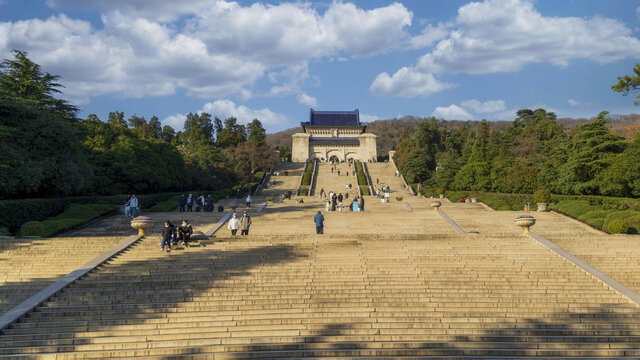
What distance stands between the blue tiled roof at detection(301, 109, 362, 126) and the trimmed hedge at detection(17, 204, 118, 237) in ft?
189

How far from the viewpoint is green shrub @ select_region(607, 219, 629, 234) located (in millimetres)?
16609

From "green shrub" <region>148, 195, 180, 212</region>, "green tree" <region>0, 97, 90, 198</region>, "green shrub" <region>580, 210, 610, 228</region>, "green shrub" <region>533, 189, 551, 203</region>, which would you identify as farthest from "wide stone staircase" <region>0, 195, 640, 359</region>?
"green shrub" <region>533, 189, 551, 203</region>

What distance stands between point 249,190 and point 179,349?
35.2 m

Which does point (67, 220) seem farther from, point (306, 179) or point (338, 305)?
point (306, 179)

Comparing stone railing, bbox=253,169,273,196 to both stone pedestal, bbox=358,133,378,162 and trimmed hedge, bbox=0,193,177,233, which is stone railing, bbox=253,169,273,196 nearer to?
stone pedestal, bbox=358,133,378,162

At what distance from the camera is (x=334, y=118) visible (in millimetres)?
82062

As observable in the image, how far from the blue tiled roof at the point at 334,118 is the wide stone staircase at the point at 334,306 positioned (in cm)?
6713

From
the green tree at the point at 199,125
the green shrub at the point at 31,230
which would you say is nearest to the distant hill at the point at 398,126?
the green tree at the point at 199,125

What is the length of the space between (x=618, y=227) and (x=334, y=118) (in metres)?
67.0

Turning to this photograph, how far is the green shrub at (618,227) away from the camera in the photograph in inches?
654

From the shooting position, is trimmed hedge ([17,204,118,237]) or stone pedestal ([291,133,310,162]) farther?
stone pedestal ([291,133,310,162])

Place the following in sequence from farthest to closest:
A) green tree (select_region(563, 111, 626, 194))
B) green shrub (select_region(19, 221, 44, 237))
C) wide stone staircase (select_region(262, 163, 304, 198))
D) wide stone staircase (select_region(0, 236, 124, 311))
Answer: wide stone staircase (select_region(262, 163, 304, 198))
green tree (select_region(563, 111, 626, 194))
green shrub (select_region(19, 221, 44, 237))
wide stone staircase (select_region(0, 236, 124, 311))

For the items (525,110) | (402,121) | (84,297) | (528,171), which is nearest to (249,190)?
(528,171)

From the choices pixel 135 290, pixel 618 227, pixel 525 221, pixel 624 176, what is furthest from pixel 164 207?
pixel 624 176
